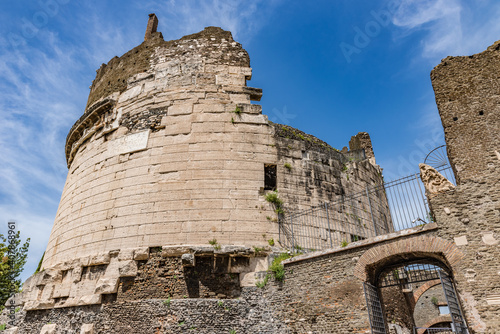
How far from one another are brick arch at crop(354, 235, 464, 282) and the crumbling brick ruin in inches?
0.8

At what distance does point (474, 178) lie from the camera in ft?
20.5

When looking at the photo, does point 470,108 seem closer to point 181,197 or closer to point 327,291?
point 327,291

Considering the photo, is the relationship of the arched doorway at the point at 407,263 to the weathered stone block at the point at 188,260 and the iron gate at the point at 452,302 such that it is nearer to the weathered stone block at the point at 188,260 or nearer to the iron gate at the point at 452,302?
the iron gate at the point at 452,302

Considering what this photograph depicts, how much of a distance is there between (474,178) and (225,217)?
5390mm

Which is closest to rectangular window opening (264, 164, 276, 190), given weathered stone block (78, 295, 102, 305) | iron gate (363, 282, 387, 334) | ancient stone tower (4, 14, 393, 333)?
ancient stone tower (4, 14, 393, 333)

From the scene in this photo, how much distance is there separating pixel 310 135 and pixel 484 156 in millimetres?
5293

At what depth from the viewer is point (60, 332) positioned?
850 cm

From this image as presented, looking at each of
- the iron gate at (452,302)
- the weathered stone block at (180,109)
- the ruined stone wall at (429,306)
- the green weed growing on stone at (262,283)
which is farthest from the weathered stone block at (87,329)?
the ruined stone wall at (429,306)

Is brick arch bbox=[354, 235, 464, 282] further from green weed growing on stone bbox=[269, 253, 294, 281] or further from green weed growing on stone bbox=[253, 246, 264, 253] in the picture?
green weed growing on stone bbox=[253, 246, 264, 253]

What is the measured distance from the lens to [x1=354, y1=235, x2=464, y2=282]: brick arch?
5.85 meters

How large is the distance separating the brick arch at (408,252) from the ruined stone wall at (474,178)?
5.9 inches

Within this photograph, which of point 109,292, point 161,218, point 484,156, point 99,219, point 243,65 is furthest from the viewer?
point 243,65

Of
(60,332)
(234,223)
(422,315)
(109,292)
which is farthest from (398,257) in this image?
(422,315)

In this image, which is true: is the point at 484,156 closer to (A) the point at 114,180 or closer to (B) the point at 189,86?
(B) the point at 189,86
